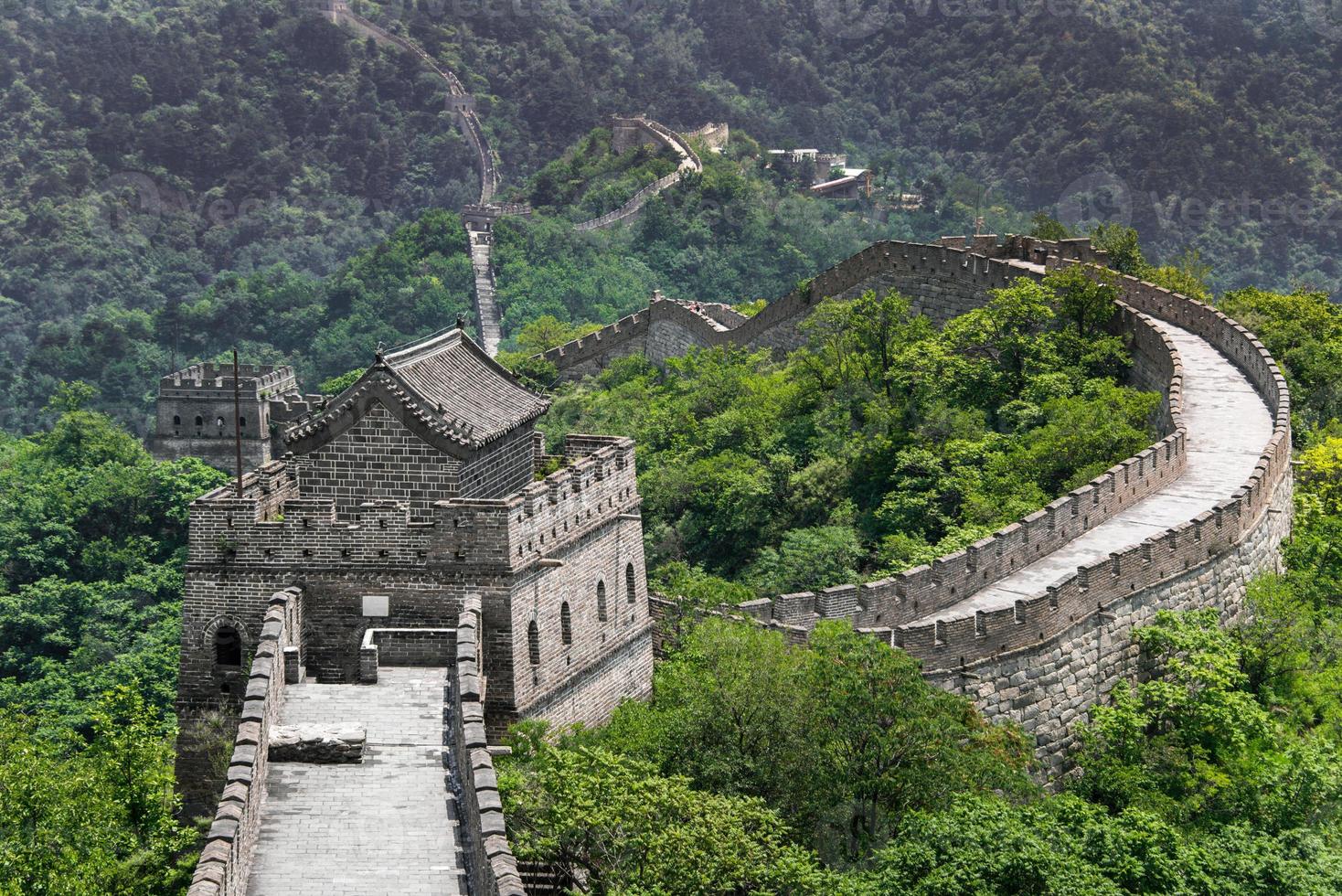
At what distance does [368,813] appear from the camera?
76.0 feet

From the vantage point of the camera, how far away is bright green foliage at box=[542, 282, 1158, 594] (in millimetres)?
44125

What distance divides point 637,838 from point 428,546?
4979 mm

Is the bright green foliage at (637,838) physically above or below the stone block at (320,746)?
below

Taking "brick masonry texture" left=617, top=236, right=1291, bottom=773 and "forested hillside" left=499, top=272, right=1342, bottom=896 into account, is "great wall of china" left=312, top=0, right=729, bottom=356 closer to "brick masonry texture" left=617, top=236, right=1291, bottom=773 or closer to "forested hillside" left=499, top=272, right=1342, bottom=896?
"forested hillside" left=499, top=272, right=1342, bottom=896

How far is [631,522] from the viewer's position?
110 feet

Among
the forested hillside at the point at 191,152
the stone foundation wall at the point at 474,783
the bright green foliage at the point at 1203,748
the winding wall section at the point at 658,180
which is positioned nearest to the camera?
the stone foundation wall at the point at 474,783

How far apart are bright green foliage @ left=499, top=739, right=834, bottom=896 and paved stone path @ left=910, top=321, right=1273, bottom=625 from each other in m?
7.19

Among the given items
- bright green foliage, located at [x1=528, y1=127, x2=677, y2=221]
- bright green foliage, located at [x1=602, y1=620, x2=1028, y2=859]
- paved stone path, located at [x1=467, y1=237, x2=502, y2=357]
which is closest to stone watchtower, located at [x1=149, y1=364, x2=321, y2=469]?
paved stone path, located at [x1=467, y1=237, x2=502, y2=357]

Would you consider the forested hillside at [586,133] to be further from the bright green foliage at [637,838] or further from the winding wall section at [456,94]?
the bright green foliage at [637,838]

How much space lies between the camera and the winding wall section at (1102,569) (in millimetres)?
33625

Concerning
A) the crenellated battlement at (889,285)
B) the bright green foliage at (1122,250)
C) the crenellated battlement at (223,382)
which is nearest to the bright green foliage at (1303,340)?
the bright green foliage at (1122,250)

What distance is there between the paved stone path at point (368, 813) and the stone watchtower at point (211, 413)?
2319 inches

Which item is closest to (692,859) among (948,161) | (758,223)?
(758,223)

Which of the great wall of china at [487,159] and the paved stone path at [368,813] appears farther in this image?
the great wall of china at [487,159]
